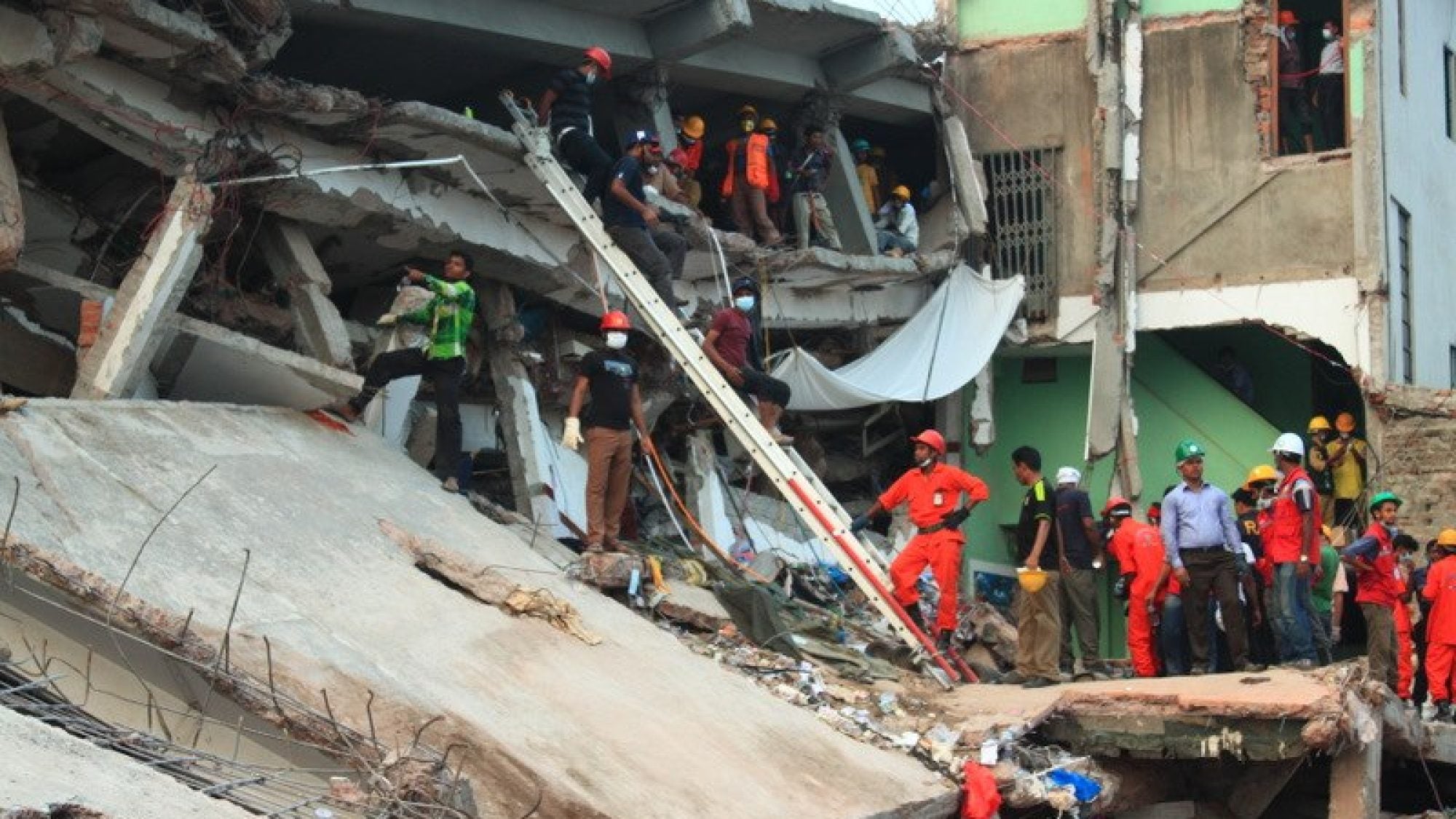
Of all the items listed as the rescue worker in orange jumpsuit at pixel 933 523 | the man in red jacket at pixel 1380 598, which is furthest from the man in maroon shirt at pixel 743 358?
Answer: the man in red jacket at pixel 1380 598

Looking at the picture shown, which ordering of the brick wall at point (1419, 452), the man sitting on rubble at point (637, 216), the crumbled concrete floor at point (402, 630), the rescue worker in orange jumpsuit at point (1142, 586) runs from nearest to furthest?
the crumbled concrete floor at point (402, 630) → the rescue worker in orange jumpsuit at point (1142, 586) → the man sitting on rubble at point (637, 216) → the brick wall at point (1419, 452)

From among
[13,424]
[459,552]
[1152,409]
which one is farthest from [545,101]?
[1152,409]

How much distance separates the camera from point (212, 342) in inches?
504

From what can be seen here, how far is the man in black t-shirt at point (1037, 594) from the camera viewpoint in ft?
47.4

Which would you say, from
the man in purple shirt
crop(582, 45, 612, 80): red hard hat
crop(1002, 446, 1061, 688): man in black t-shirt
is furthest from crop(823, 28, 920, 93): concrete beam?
the man in purple shirt

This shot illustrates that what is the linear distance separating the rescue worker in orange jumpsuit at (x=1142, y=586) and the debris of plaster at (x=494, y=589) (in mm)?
4744

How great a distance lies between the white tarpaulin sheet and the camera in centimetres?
1891

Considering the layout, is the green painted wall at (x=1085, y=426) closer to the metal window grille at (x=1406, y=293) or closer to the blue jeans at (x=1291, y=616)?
the metal window grille at (x=1406, y=293)

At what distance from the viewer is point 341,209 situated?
47.4ft

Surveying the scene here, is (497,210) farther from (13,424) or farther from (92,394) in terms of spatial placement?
(13,424)

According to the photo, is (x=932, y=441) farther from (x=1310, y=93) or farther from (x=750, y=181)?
(x=1310, y=93)

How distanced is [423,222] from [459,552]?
12.0ft

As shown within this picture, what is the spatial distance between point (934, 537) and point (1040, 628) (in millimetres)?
1008

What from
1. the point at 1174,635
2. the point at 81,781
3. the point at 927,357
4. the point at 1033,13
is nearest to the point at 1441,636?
the point at 1174,635
